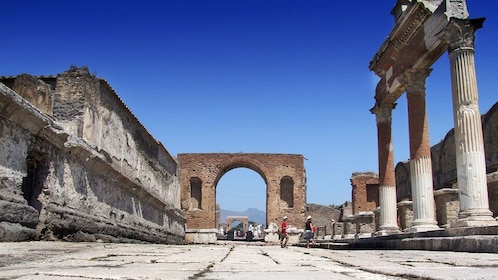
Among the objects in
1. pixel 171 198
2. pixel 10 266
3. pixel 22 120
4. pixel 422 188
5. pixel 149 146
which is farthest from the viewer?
pixel 171 198

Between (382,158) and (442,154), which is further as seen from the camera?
(442,154)

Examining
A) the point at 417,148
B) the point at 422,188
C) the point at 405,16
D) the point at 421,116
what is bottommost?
the point at 422,188

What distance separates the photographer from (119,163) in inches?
535

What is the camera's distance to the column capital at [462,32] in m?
9.92

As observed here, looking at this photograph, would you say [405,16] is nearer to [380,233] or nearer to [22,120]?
[380,233]

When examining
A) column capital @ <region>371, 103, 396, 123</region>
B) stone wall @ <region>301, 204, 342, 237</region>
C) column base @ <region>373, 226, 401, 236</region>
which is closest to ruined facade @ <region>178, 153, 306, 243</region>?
stone wall @ <region>301, 204, 342, 237</region>

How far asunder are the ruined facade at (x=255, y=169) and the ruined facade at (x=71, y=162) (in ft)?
44.6

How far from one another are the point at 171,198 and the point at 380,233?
11.7 m

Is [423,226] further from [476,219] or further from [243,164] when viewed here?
[243,164]

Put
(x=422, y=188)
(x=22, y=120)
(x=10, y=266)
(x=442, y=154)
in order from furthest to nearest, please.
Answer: (x=442, y=154), (x=422, y=188), (x=22, y=120), (x=10, y=266)

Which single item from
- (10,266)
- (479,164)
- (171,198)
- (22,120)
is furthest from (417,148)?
(171,198)

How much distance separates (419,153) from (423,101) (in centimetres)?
142

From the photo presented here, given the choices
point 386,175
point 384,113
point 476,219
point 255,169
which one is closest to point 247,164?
point 255,169

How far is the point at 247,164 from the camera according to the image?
31.9m
